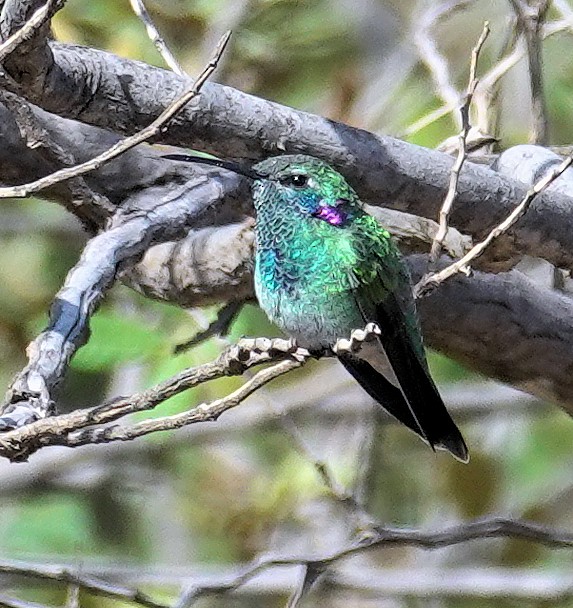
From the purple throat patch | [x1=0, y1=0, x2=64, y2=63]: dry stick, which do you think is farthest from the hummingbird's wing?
[x1=0, y1=0, x2=64, y2=63]: dry stick

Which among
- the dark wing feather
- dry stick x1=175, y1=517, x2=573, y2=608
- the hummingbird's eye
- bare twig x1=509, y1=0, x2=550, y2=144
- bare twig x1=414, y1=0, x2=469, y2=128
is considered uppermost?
bare twig x1=414, y1=0, x2=469, y2=128

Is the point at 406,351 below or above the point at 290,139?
below

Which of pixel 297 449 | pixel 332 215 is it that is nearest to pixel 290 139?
pixel 332 215

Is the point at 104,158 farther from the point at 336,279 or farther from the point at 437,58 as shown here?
the point at 437,58

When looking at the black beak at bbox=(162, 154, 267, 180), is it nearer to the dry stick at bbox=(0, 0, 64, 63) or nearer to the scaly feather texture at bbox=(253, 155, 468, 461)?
the scaly feather texture at bbox=(253, 155, 468, 461)

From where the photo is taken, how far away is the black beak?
5.93ft

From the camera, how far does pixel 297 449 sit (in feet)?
11.9

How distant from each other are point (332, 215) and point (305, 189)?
90 mm

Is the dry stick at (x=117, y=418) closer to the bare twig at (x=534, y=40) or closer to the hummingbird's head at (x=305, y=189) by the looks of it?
the hummingbird's head at (x=305, y=189)

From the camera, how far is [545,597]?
355cm

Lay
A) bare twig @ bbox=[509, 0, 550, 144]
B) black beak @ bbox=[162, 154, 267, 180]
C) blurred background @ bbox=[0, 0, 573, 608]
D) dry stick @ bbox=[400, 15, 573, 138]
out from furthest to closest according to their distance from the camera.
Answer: blurred background @ bbox=[0, 0, 573, 608] → dry stick @ bbox=[400, 15, 573, 138] → bare twig @ bbox=[509, 0, 550, 144] → black beak @ bbox=[162, 154, 267, 180]

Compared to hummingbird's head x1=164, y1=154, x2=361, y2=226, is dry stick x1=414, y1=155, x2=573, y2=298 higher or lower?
lower

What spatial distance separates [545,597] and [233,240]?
6.21ft

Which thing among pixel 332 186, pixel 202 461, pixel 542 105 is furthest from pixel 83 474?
pixel 332 186
